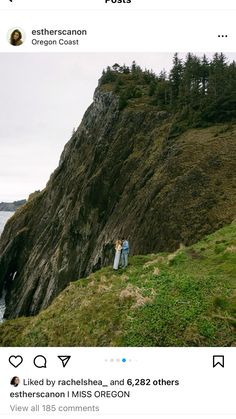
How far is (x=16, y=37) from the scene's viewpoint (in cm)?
1186

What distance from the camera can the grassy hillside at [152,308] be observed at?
40.0 ft

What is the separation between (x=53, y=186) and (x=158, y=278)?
2587 inches

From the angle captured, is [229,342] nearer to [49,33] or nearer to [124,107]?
[49,33]

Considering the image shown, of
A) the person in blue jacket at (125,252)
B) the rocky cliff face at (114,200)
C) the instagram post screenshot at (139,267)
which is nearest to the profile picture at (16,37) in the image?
the instagram post screenshot at (139,267)

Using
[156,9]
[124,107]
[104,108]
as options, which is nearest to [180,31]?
[156,9]

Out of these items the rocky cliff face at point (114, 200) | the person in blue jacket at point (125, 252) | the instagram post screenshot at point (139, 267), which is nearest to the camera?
the instagram post screenshot at point (139, 267)

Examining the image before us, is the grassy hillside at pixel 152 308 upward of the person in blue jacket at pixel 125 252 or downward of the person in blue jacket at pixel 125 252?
downward

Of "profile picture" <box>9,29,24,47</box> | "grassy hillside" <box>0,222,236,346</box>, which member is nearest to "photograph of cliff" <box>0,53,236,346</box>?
"grassy hillside" <box>0,222,236,346</box>

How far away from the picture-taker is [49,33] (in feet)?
38.6
